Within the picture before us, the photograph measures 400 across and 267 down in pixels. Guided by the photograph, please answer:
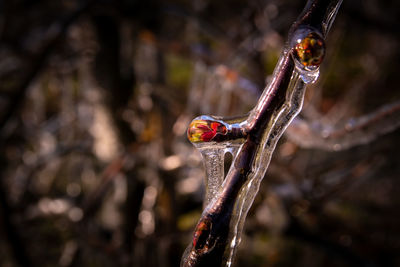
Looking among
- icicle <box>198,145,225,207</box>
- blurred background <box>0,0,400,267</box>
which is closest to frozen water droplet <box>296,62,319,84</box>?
icicle <box>198,145,225,207</box>

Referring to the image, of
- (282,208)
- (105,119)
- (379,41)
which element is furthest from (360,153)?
(379,41)

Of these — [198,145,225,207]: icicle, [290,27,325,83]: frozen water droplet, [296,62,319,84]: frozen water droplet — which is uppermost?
[290,27,325,83]: frozen water droplet

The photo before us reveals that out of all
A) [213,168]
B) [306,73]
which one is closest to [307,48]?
[306,73]

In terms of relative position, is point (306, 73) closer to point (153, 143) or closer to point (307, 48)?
point (307, 48)

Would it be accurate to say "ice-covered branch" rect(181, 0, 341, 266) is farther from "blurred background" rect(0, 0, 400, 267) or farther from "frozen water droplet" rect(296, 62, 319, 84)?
"blurred background" rect(0, 0, 400, 267)

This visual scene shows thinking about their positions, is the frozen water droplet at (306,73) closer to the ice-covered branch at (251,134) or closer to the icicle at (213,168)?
the ice-covered branch at (251,134)

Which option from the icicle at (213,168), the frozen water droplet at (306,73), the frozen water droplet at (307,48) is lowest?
the icicle at (213,168)

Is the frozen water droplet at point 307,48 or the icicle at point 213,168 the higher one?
the frozen water droplet at point 307,48

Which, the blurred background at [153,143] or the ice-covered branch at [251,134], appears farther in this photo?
the blurred background at [153,143]

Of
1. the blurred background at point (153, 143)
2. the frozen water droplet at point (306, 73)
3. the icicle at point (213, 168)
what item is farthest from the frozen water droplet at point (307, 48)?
the blurred background at point (153, 143)

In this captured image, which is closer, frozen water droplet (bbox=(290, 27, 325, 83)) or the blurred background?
frozen water droplet (bbox=(290, 27, 325, 83))

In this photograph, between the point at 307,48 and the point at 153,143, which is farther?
the point at 153,143
